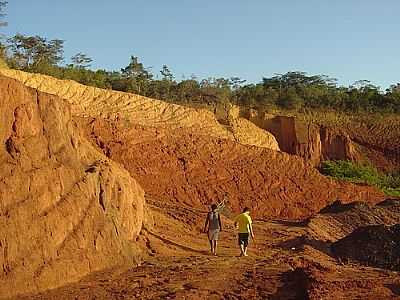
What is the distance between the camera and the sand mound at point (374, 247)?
18.1m

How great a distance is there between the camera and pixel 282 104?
58688 mm

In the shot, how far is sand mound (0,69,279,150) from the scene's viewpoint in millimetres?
28172

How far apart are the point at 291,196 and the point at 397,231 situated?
41.1 feet

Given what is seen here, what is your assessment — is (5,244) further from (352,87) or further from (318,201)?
(352,87)

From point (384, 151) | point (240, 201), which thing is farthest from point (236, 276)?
point (384, 151)

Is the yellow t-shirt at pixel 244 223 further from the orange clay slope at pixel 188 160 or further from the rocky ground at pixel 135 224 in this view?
the orange clay slope at pixel 188 160

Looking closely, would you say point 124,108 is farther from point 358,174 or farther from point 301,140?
point 358,174

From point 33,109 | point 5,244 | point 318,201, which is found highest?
point 33,109

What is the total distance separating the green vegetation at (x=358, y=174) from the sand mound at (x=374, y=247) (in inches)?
910

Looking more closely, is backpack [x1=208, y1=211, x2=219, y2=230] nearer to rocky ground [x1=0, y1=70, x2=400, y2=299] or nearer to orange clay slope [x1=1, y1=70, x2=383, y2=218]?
rocky ground [x1=0, y1=70, x2=400, y2=299]

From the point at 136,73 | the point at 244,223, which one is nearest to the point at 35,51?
the point at 136,73

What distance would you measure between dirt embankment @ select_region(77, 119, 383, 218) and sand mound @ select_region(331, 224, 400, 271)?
351 inches

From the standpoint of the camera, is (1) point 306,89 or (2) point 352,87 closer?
(1) point 306,89

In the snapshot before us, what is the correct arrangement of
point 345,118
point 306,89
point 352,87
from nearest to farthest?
point 345,118 < point 306,89 < point 352,87
